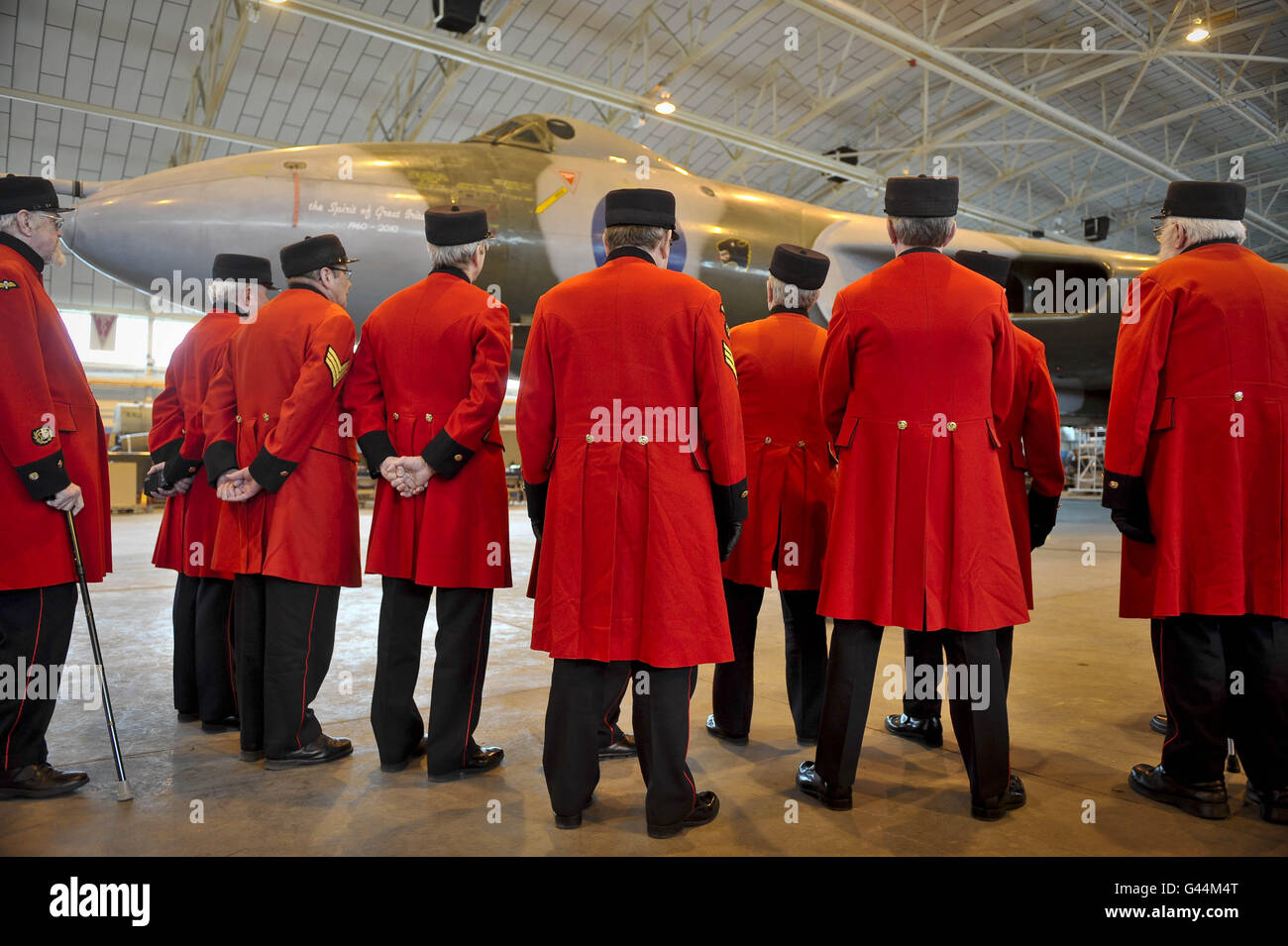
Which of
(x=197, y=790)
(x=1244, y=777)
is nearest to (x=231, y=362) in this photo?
(x=197, y=790)

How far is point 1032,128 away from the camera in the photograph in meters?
18.8

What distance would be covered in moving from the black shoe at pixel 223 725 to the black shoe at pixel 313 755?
0.61 meters

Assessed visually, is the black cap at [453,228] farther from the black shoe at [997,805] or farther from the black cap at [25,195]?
the black shoe at [997,805]

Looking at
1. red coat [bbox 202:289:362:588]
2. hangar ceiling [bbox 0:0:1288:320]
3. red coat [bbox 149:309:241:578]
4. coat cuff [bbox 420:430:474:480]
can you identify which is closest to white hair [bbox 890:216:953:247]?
coat cuff [bbox 420:430:474:480]

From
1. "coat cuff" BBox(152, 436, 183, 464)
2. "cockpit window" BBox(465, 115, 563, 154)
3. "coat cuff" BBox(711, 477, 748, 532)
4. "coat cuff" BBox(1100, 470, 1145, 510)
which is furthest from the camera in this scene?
"cockpit window" BBox(465, 115, 563, 154)

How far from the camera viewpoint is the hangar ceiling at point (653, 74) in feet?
40.6

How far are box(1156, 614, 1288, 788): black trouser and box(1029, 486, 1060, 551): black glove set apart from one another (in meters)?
0.63

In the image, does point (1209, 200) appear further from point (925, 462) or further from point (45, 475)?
point (45, 475)

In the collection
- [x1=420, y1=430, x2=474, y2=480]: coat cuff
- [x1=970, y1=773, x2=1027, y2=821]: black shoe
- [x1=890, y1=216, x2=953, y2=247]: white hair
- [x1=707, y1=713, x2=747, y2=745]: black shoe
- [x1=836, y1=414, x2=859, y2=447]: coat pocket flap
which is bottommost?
[x1=707, y1=713, x2=747, y2=745]: black shoe

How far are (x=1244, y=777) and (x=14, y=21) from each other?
16657mm

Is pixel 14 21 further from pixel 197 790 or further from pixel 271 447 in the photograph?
pixel 197 790

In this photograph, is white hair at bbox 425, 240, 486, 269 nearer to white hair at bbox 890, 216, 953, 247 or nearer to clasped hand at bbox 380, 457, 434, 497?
clasped hand at bbox 380, 457, 434, 497

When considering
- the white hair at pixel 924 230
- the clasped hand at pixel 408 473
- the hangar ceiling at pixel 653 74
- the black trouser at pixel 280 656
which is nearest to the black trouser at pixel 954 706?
the white hair at pixel 924 230

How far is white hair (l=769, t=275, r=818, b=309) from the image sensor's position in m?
3.45
